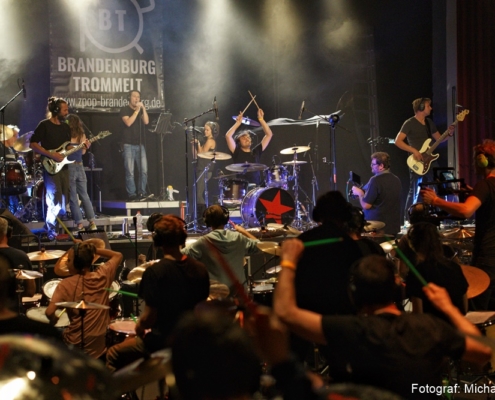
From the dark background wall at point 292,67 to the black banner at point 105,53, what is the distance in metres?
0.99

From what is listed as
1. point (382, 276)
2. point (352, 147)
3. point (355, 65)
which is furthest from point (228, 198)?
point (382, 276)

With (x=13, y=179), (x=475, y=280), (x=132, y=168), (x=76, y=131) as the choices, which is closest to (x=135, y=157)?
(x=132, y=168)

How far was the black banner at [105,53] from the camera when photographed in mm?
13492

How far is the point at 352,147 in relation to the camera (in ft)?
49.3

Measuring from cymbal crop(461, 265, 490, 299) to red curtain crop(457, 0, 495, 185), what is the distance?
8.48 m

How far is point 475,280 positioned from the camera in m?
4.72

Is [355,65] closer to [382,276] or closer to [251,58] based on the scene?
[251,58]

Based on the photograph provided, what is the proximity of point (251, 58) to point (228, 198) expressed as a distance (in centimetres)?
446

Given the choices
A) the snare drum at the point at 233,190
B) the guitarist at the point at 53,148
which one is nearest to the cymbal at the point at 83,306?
the guitarist at the point at 53,148

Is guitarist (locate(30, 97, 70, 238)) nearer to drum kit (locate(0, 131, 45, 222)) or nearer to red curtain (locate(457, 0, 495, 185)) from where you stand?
drum kit (locate(0, 131, 45, 222))

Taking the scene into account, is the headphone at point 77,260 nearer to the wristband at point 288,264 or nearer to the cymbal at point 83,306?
the cymbal at point 83,306

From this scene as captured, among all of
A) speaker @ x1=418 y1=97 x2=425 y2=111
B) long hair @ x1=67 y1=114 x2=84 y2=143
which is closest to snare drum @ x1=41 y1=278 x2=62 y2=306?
long hair @ x1=67 y1=114 x2=84 y2=143

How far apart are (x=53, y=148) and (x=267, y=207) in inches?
151

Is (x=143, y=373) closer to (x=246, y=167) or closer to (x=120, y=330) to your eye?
(x=120, y=330)
